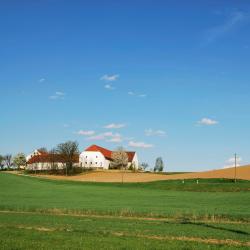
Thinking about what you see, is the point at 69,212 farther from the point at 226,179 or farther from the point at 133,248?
the point at 226,179

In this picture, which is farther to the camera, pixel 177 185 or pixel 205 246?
pixel 177 185

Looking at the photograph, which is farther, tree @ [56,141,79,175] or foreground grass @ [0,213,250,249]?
tree @ [56,141,79,175]

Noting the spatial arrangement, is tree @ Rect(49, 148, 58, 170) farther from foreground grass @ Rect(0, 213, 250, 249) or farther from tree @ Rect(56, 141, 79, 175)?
foreground grass @ Rect(0, 213, 250, 249)

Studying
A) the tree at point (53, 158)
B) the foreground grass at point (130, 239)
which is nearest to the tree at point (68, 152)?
the tree at point (53, 158)

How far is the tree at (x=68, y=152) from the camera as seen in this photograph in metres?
177

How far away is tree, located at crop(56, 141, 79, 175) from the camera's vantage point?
177375mm

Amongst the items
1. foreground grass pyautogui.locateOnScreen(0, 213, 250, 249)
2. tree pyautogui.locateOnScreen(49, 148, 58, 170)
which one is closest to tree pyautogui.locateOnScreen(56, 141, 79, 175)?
tree pyautogui.locateOnScreen(49, 148, 58, 170)

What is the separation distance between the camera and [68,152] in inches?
7057

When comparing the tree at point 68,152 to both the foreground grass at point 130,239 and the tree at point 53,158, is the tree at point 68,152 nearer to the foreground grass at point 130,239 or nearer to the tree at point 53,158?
the tree at point 53,158

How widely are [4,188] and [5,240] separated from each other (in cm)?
6756

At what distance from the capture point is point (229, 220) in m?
38.8

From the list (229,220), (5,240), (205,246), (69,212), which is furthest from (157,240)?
(69,212)

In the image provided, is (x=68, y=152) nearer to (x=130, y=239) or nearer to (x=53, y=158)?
(x=53, y=158)

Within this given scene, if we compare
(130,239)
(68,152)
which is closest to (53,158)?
(68,152)
